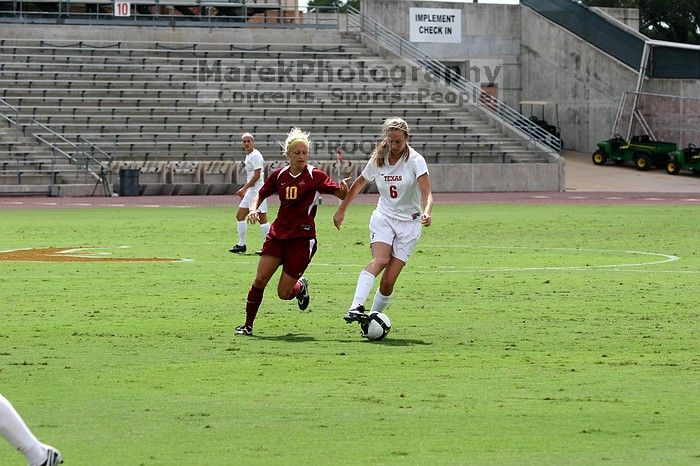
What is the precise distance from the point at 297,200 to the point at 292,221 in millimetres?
208

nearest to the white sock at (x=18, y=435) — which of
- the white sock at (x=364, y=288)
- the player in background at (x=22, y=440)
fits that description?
the player in background at (x=22, y=440)

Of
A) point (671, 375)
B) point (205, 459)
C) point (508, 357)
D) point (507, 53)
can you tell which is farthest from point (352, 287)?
point (507, 53)

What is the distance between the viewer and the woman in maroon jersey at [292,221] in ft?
43.7

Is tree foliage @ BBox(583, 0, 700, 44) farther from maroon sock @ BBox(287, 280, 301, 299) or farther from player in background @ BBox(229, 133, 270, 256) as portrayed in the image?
maroon sock @ BBox(287, 280, 301, 299)

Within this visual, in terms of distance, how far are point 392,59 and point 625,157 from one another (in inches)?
428

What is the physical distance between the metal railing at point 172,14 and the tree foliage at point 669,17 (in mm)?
35834

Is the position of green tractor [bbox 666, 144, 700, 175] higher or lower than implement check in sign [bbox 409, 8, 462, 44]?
lower

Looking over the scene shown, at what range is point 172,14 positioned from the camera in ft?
191

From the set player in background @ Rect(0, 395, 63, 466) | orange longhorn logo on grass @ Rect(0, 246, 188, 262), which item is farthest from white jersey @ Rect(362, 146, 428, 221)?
orange longhorn logo on grass @ Rect(0, 246, 188, 262)

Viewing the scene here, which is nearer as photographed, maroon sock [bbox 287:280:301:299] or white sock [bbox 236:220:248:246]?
maroon sock [bbox 287:280:301:299]

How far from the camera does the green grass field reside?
26.7ft

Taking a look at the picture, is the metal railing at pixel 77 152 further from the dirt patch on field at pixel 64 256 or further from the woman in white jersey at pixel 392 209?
the woman in white jersey at pixel 392 209

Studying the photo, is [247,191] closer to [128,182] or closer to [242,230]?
[242,230]

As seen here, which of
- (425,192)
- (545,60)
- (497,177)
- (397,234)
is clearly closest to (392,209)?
(397,234)
